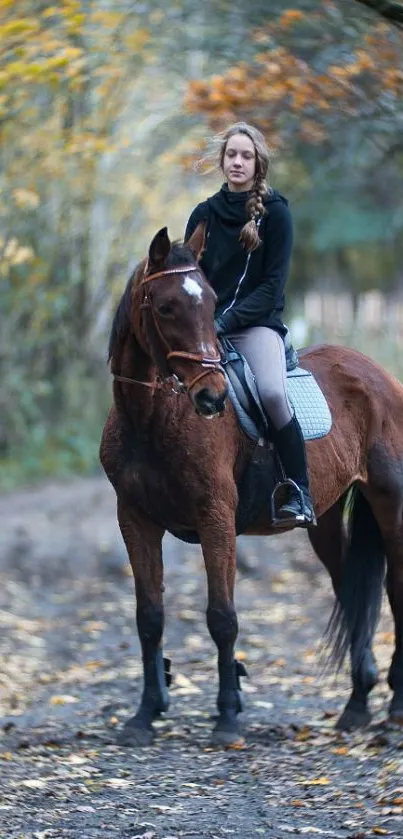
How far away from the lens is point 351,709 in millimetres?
7262

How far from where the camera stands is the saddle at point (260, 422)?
6621mm

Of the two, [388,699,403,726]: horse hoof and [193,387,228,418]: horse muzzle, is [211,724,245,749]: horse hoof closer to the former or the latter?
[388,699,403,726]: horse hoof

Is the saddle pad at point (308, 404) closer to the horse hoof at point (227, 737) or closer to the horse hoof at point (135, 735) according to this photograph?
the horse hoof at point (227, 737)

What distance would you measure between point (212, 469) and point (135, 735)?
4.73ft

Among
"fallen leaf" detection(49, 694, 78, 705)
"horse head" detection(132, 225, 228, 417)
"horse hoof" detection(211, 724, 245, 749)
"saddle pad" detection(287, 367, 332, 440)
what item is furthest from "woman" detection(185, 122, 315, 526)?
"fallen leaf" detection(49, 694, 78, 705)

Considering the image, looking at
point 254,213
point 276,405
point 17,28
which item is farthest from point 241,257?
point 17,28

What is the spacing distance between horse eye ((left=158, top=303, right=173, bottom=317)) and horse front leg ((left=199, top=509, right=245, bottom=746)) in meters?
1.04

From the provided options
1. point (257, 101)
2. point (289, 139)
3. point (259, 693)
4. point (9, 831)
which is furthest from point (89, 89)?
point (9, 831)

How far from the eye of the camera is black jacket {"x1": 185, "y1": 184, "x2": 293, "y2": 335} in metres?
6.50

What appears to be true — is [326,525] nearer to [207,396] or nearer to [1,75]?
[207,396]

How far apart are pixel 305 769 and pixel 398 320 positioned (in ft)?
80.5

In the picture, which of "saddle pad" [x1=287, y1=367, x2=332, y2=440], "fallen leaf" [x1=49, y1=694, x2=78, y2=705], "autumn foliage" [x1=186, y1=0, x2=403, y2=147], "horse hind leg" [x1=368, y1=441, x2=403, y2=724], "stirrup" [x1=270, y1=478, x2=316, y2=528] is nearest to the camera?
"stirrup" [x1=270, y1=478, x2=316, y2=528]

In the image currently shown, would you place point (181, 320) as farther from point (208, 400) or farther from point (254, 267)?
point (254, 267)

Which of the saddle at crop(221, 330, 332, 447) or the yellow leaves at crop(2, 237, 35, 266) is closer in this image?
the saddle at crop(221, 330, 332, 447)
